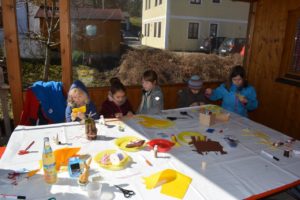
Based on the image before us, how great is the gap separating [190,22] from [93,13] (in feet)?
5.65

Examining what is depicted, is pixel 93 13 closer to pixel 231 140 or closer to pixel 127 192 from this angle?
pixel 231 140

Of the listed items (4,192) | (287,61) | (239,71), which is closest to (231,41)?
(287,61)

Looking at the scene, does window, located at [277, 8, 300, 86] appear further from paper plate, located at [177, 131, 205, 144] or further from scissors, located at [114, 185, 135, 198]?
Answer: scissors, located at [114, 185, 135, 198]

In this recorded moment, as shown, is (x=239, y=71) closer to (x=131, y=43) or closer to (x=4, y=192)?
(x=131, y=43)

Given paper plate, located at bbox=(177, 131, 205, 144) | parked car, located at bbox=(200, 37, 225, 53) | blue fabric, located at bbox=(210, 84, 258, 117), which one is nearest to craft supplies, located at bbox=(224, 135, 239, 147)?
paper plate, located at bbox=(177, 131, 205, 144)

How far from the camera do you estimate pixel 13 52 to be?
2.86 meters

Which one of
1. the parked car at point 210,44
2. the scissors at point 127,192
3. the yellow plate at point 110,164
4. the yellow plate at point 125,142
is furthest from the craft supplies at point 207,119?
the parked car at point 210,44

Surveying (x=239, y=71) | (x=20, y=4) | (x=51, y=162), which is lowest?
(x=51, y=162)

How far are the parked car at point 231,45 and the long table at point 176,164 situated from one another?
2280 millimetres

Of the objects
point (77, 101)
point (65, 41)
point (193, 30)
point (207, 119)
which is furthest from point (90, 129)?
point (193, 30)

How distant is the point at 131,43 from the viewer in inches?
148

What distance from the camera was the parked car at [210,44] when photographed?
425 centimetres

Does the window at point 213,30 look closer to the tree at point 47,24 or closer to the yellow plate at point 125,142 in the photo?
the tree at point 47,24

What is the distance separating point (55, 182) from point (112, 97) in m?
1.40
